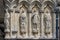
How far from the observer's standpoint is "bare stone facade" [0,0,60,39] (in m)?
3.40

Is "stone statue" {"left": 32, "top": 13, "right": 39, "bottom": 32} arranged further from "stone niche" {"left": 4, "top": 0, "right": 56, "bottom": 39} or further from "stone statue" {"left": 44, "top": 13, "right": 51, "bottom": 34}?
"stone statue" {"left": 44, "top": 13, "right": 51, "bottom": 34}

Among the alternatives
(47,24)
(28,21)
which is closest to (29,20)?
(28,21)

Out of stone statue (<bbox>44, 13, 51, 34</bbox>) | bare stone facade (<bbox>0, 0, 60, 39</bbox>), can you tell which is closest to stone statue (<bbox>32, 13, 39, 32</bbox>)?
bare stone facade (<bbox>0, 0, 60, 39</bbox>)

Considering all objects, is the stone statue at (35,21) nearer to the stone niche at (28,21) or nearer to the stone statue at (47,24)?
the stone niche at (28,21)

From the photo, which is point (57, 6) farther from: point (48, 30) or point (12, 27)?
point (12, 27)

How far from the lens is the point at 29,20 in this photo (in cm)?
342

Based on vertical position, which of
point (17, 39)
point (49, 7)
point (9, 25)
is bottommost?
point (17, 39)

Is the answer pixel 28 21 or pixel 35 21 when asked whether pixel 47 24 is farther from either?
pixel 28 21

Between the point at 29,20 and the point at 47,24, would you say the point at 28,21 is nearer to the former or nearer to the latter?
the point at 29,20

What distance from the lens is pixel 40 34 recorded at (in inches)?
135

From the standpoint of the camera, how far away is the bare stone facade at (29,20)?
3.40m

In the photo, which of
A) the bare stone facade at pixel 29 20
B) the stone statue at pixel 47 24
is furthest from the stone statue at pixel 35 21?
the stone statue at pixel 47 24

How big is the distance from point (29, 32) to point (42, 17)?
1.07 feet

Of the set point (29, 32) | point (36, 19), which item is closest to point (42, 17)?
point (36, 19)
